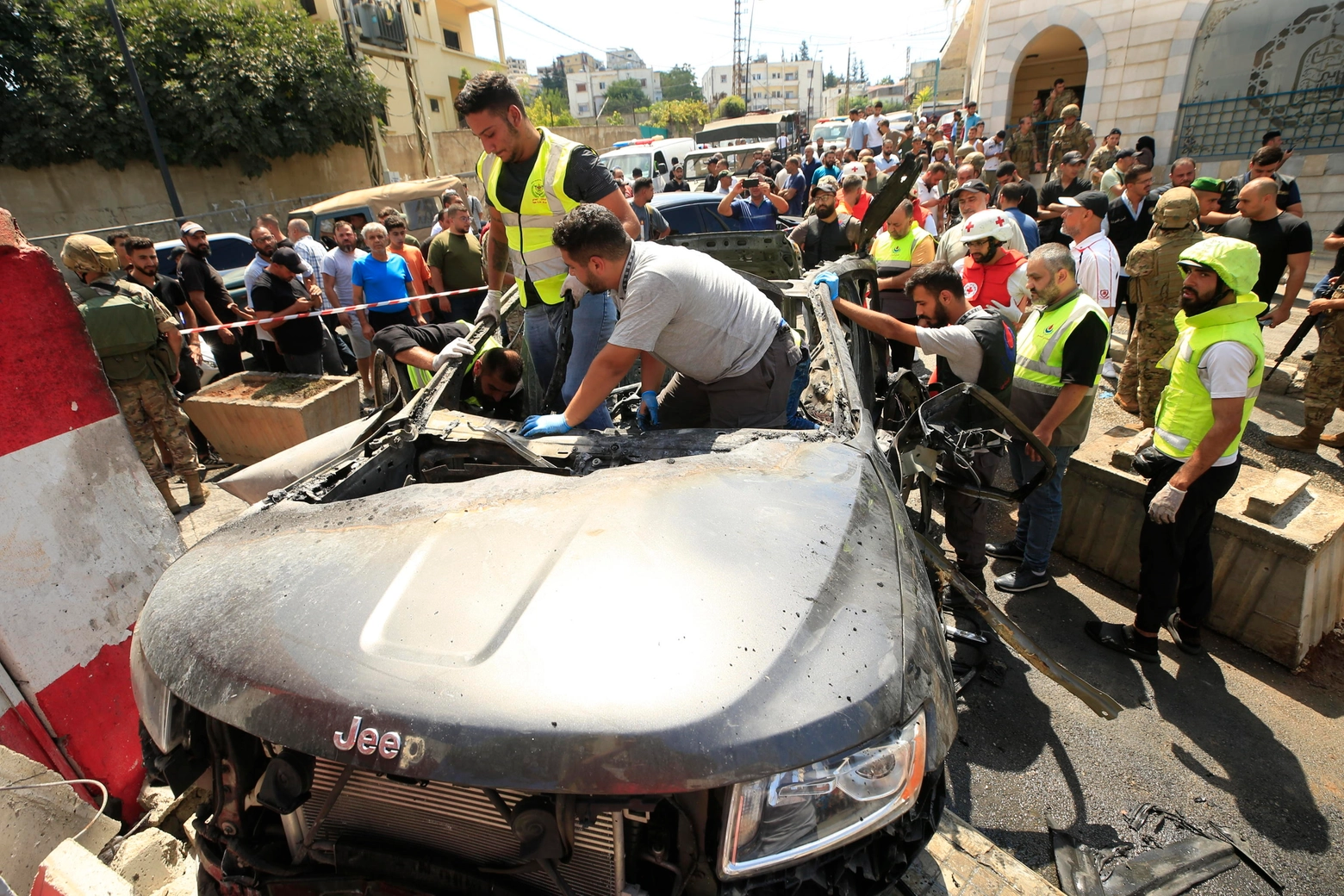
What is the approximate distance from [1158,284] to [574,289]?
156 inches

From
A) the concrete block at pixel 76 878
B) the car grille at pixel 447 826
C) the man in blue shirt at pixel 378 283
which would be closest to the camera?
the car grille at pixel 447 826

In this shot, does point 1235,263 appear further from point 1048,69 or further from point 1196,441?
point 1048,69

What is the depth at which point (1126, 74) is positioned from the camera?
11.4m

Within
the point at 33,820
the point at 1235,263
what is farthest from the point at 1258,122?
the point at 33,820

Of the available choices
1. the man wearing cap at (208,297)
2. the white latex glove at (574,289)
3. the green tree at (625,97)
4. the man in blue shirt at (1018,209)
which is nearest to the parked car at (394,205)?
the man wearing cap at (208,297)

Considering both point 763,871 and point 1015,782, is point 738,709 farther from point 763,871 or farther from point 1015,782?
point 1015,782

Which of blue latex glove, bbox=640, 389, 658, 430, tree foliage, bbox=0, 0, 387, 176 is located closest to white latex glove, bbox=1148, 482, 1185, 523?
blue latex glove, bbox=640, 389, 658, 430

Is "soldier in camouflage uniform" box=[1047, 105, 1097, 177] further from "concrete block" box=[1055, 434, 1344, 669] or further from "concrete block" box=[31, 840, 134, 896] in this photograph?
"concrete block" box=[31, 840, 134, 896]

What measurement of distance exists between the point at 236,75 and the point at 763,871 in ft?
68.8

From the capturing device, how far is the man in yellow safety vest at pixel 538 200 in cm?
305

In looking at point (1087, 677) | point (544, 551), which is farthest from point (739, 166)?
point (544, 551)

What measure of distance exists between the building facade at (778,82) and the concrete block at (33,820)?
9530 centimetres

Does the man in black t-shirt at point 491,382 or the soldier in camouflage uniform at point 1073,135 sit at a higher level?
the soldier in camouflage uniform at point 1073,135

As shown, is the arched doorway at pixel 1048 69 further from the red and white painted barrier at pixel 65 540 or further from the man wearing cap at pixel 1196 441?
the red and white painted barrier at pixel 65 540
